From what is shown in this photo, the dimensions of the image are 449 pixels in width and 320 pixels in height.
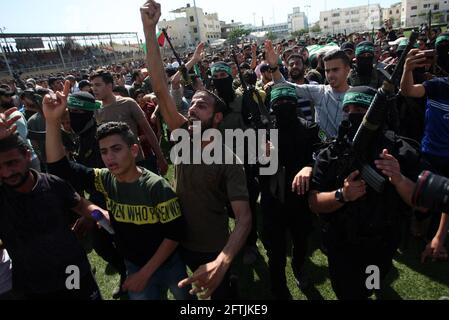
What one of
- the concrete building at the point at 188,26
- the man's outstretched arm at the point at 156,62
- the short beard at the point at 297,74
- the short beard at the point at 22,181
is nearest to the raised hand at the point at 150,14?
the man's outstretched arm at the point at 156,62

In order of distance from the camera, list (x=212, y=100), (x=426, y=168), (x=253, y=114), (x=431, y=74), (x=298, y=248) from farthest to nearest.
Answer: (x=431, y=74) < (x=253, y=114) < (x=298, y=248) < (x=212, y=100) < (x=426, y=168)

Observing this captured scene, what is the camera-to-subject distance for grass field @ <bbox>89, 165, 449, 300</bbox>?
3131 millimetres

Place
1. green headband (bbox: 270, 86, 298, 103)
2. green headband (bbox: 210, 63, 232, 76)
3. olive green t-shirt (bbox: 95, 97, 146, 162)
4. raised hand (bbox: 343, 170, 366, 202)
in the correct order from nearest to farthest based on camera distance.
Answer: raised hand (bbox: 343, 170, 366, 202) < green headband (bbox: 270, 86, 298, 103) < olive green t-shirt (bbox: 95, 97, 146, 162) < green headband (bbox: 210, 63, 232, 76)

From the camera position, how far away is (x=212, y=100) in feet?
8.54

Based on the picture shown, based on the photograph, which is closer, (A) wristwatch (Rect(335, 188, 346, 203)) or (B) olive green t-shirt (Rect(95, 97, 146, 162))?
(A) wristwatch (Rect(335, 188, 346, 203))

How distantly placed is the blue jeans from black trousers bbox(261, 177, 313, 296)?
99 cm

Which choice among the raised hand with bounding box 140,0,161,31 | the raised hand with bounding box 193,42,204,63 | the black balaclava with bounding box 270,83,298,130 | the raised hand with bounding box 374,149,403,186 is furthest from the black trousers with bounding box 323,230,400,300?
the raised hand with bounding box 193,42,204,63

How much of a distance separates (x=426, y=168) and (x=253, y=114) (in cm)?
185

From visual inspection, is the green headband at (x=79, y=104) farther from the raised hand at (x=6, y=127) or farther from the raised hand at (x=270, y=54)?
the raised hand at (x=270, y=54)

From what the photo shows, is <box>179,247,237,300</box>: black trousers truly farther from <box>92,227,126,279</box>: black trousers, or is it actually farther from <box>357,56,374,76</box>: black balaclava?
<box>357,56,374,76</box>: black balaclava
